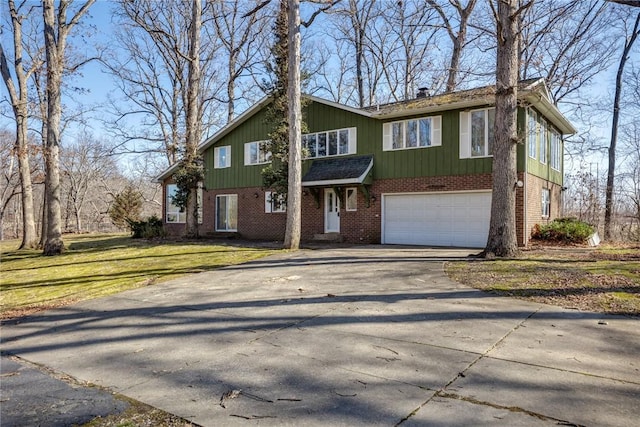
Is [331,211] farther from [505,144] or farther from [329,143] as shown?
[505,144]

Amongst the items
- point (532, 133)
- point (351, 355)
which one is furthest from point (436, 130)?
point (351, 355)

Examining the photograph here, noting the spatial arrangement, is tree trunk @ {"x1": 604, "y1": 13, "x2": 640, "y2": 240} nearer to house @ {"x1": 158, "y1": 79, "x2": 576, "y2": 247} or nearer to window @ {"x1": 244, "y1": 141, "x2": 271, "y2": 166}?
house @ {"x1": 158, "y1": 79, "x2": 576, "y2": 247}

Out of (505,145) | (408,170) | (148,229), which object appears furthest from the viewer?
(148,229)

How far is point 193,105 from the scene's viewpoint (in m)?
18.7

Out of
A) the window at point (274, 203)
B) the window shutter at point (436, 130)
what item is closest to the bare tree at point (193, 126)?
the window at point (274, 203)

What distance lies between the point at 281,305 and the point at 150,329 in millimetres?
1806

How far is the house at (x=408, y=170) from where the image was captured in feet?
45.6

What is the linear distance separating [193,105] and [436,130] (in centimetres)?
1073

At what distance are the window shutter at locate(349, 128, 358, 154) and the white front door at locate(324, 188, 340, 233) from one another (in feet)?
6.13

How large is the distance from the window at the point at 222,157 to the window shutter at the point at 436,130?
34.3 feet

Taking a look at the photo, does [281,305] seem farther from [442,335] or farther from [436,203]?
[436,203]

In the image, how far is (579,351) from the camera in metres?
3.93

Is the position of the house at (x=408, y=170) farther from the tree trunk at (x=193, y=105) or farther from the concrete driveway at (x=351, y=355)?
the concrete driveway at (x=351, y=355)

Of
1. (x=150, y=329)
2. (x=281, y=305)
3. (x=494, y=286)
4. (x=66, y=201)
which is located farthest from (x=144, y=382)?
(x=66, y=201)
